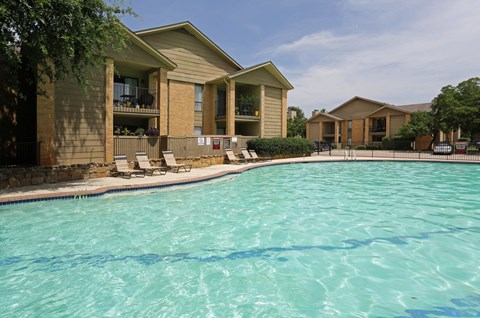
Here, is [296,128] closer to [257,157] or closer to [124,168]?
[257,157]

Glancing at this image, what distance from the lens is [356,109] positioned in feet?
185

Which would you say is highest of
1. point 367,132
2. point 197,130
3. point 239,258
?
point 367,132

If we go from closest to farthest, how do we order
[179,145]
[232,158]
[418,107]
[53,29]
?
1. [53,29]
2. [179,145]
3. [232,158]
4. [418,107]

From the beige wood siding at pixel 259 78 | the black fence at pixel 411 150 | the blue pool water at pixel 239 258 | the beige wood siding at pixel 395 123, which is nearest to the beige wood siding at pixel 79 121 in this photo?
the blue pool water at pixel 239 258

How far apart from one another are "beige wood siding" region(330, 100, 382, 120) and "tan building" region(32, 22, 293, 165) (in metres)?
33.8

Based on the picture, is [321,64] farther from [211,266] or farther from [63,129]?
[211,266]

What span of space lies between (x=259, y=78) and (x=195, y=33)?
5.77m

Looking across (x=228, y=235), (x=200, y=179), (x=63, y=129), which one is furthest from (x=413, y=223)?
(x=63, y=129)

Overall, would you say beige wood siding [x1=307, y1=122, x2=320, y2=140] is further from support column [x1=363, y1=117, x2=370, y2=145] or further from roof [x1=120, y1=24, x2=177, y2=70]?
roof [x1=120, y1=24, x2=177, y2=70]


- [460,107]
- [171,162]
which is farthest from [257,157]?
[460,107]

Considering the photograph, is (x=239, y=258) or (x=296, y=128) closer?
(x=239, y=258)

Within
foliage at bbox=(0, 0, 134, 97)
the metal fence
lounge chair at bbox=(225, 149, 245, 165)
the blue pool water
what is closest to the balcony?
the metal fence

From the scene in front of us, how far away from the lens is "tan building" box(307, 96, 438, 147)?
4958 centimetres

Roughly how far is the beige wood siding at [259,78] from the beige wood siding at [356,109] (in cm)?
3454
